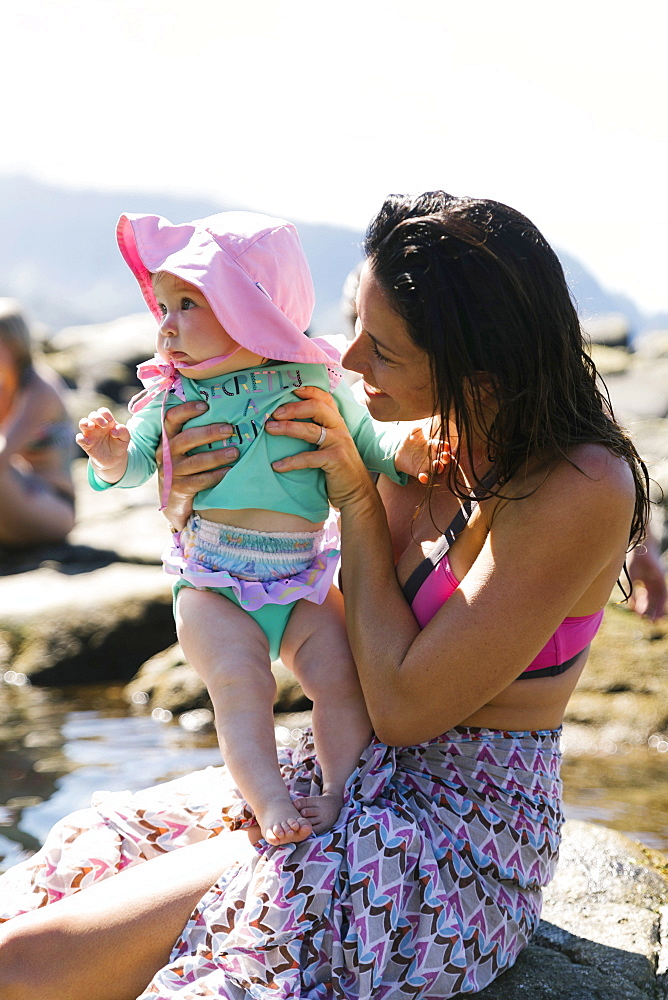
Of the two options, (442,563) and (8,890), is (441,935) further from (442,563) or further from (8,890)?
(8,890)

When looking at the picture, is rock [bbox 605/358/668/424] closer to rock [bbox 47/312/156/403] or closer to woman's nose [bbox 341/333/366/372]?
rock [bbox 47/312/156/403]

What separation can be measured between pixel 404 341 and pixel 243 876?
109cm

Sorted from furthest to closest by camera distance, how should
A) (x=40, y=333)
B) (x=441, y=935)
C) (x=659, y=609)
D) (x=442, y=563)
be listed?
(x=40, y=333), (x=659, y=609), (x=442, y=563), (x=441, y=935)

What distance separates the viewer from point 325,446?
8.32 ft

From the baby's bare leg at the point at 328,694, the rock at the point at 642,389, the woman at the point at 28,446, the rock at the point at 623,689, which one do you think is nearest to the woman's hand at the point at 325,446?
the baby's bare leg at the point at 328,694

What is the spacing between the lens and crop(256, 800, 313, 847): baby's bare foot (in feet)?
6.83

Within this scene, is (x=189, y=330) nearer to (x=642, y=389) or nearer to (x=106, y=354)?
(x=642, y=389)

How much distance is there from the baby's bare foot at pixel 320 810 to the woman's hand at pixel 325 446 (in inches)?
A: 24.8

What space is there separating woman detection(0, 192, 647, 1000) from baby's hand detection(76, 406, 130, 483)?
0.54 metres

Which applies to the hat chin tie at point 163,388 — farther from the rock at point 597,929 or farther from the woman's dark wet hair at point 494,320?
the rock at point 597,929

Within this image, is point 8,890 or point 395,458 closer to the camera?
point 8,890

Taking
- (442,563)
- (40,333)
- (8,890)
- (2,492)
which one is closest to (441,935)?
(442,563)

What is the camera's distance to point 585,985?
2332 mm

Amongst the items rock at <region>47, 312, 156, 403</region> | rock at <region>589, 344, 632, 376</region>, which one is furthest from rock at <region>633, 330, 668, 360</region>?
rock at <region>47, 312, 156, 403</region>
